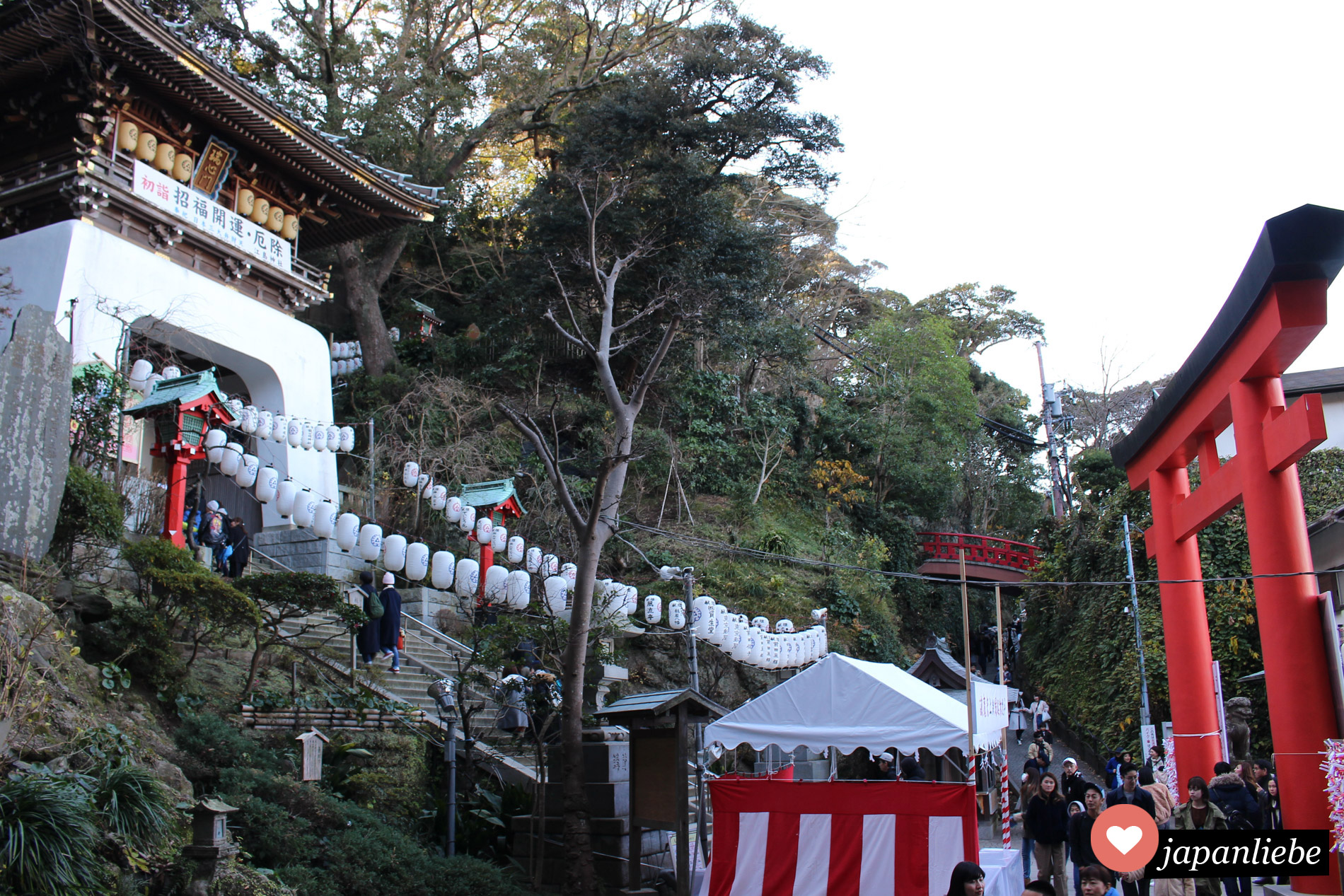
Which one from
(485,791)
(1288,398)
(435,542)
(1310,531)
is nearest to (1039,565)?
(1288,398)

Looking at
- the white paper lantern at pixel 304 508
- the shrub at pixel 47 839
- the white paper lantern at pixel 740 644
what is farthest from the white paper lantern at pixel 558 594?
the shrub at pixel 47 839

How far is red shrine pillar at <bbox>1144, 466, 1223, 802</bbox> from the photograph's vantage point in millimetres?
9695

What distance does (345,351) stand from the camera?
91.4ft

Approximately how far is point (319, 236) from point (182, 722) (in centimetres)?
1584

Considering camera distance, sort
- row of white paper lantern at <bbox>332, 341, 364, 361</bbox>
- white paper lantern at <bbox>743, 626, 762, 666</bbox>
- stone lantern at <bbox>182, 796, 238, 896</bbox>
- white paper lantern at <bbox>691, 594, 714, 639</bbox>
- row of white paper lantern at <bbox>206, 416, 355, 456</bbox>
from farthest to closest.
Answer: row of white paper lantern at <bbox>332, 341, 364, 361</bbox>
white paper lantern at <bbox>743, 626, 762, 666</bbox>
white paper lantern at <bbox>691, 594, 714, 639</bbox>
row of white paper lantern at <bbox>206, 416, 355, 456</bbox>
stone lantern at <bbox>182, 796, 238, 896</bbox>

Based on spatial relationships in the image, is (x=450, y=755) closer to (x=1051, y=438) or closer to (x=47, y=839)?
(x=47, y=839)

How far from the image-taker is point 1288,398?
15.9 metres

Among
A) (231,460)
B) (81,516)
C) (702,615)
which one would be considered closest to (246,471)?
(231,460)

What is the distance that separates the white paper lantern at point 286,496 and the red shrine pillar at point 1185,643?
12195mm

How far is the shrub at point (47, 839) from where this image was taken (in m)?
5.09

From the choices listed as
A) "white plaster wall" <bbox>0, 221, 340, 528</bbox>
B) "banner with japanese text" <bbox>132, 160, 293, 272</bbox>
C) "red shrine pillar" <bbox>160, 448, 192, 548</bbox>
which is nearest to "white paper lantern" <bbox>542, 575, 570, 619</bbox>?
"white plaster wall" <bbox>0, 221, 340, 528</bbox>

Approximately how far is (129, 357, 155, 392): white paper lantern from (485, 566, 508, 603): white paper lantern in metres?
5.99

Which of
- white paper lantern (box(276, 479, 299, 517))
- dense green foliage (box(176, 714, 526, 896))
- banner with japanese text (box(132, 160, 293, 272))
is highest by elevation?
banner with japanese text (box(132, 160, 293, 272))

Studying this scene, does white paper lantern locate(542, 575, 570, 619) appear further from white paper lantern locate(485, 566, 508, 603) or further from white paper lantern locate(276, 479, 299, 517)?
white paper lantern locate(276, 479, 299, 517)
